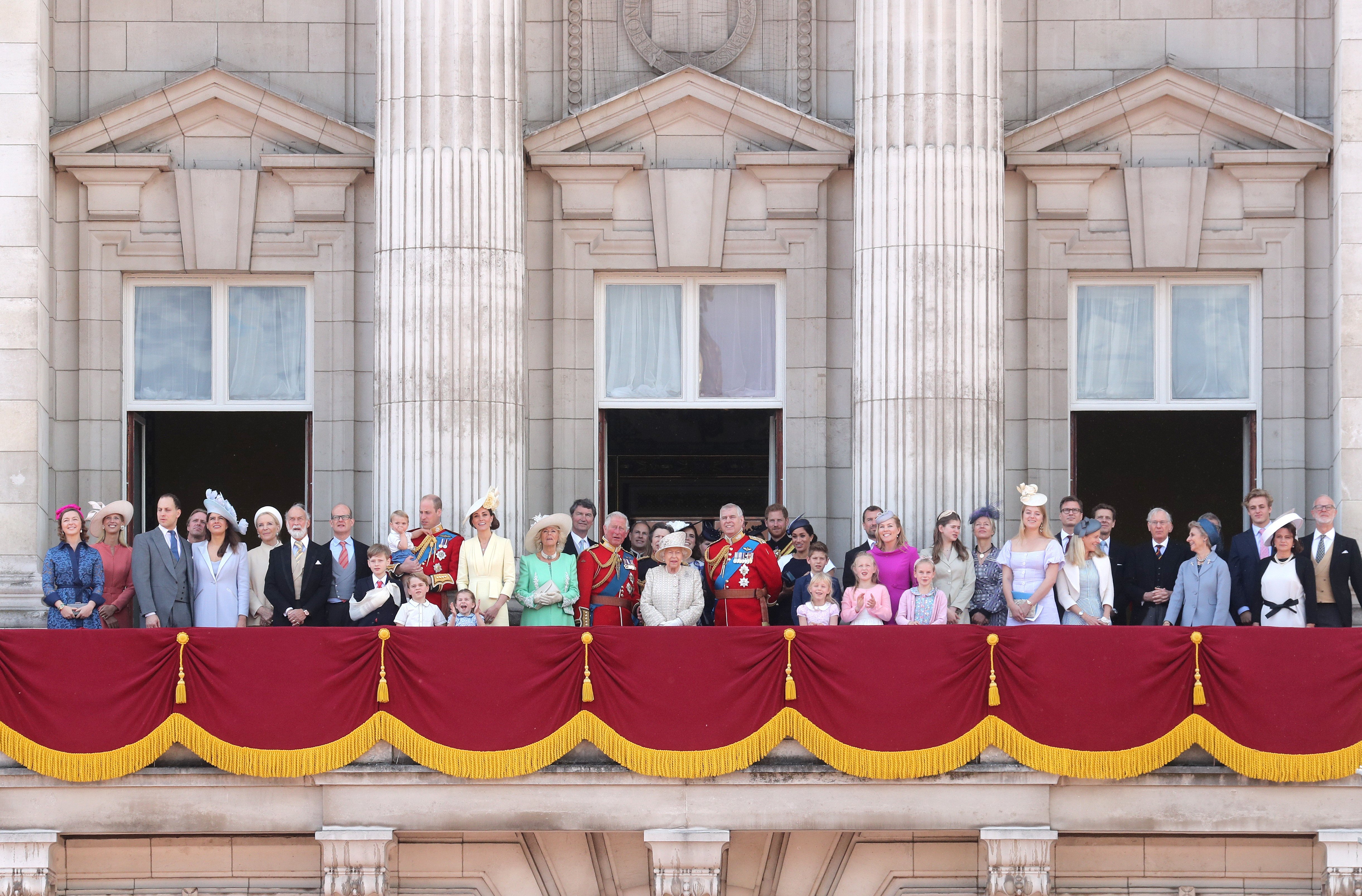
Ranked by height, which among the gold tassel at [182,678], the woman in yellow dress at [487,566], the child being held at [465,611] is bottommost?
the gold tassel at [182,678]

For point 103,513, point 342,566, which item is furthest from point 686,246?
point 103,513

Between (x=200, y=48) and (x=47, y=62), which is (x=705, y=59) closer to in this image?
(x=200, y=48)

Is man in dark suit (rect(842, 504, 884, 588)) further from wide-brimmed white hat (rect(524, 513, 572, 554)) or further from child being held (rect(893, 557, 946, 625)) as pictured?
wide-brimmed white hat (rect(524, 513, 572, 554))

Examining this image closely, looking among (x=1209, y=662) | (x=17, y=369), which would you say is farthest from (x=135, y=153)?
(x=1209, y=662)

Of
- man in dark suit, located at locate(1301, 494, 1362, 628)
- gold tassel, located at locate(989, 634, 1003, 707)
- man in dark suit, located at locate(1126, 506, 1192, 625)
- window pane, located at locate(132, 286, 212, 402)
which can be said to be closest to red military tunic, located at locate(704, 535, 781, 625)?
gold tassel, located at locate(989, 634, 1003, 707)

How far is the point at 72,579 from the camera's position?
1914 centimetres

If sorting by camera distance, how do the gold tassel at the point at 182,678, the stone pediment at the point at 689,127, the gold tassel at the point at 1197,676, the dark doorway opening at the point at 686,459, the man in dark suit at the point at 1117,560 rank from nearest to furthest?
the gold tassel at the point at 1197,676 → the gold tassel at the point at 182,678 → the man in dark suit at the point at 1117,560 → the stone pediment at the point at 689,127 → the dark doorway opening at the point at 686,459

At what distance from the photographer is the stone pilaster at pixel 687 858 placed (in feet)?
59.6

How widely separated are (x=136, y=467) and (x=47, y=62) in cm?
469

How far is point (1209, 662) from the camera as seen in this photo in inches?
715

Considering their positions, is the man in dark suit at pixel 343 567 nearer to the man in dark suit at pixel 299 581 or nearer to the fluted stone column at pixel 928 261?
the man in dark suit at pixel 299 581

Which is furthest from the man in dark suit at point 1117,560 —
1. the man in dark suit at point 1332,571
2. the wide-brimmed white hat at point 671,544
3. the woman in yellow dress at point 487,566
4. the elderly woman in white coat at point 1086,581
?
the woman in yellow dress at point 487,566

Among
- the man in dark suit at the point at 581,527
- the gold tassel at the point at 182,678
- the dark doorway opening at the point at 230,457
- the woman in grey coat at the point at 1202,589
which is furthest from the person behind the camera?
the dark doorway opening at the point at 230,457

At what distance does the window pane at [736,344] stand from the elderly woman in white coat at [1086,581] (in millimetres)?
5316
